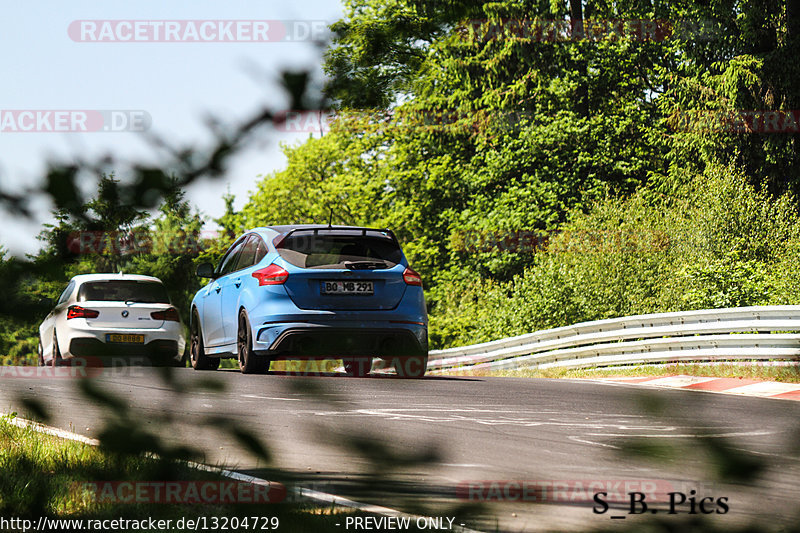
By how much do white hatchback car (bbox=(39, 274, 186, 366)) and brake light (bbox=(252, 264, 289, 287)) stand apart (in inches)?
350

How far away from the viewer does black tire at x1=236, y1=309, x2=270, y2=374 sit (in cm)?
1259

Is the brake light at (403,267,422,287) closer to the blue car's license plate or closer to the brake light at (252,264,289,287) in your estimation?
the blue car's license plate

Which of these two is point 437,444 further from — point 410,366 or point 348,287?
point 410,366

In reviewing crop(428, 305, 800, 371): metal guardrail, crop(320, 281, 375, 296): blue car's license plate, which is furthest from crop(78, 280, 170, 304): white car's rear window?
crop(428, 305, 800, 371): metal guardrail

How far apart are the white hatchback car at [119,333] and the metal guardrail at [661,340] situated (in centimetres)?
1108

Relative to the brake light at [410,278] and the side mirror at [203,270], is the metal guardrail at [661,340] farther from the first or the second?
the side mirror at [203,270]

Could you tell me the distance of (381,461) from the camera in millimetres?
1998

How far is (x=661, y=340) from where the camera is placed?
18.0 metres

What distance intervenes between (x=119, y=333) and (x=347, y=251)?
10.0m

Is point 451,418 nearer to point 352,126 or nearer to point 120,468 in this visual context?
point 352,126

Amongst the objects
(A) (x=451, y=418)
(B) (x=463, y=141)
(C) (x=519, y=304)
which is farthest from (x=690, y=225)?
(A) (x=451, y=418)

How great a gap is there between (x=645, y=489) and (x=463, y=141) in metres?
38.7

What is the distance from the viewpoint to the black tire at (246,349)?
41.3ft

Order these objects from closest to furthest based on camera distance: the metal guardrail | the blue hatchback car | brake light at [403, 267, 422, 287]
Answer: the blue hatchback car < brake light at [403, 267, 422, 287] < the metal guardrail
